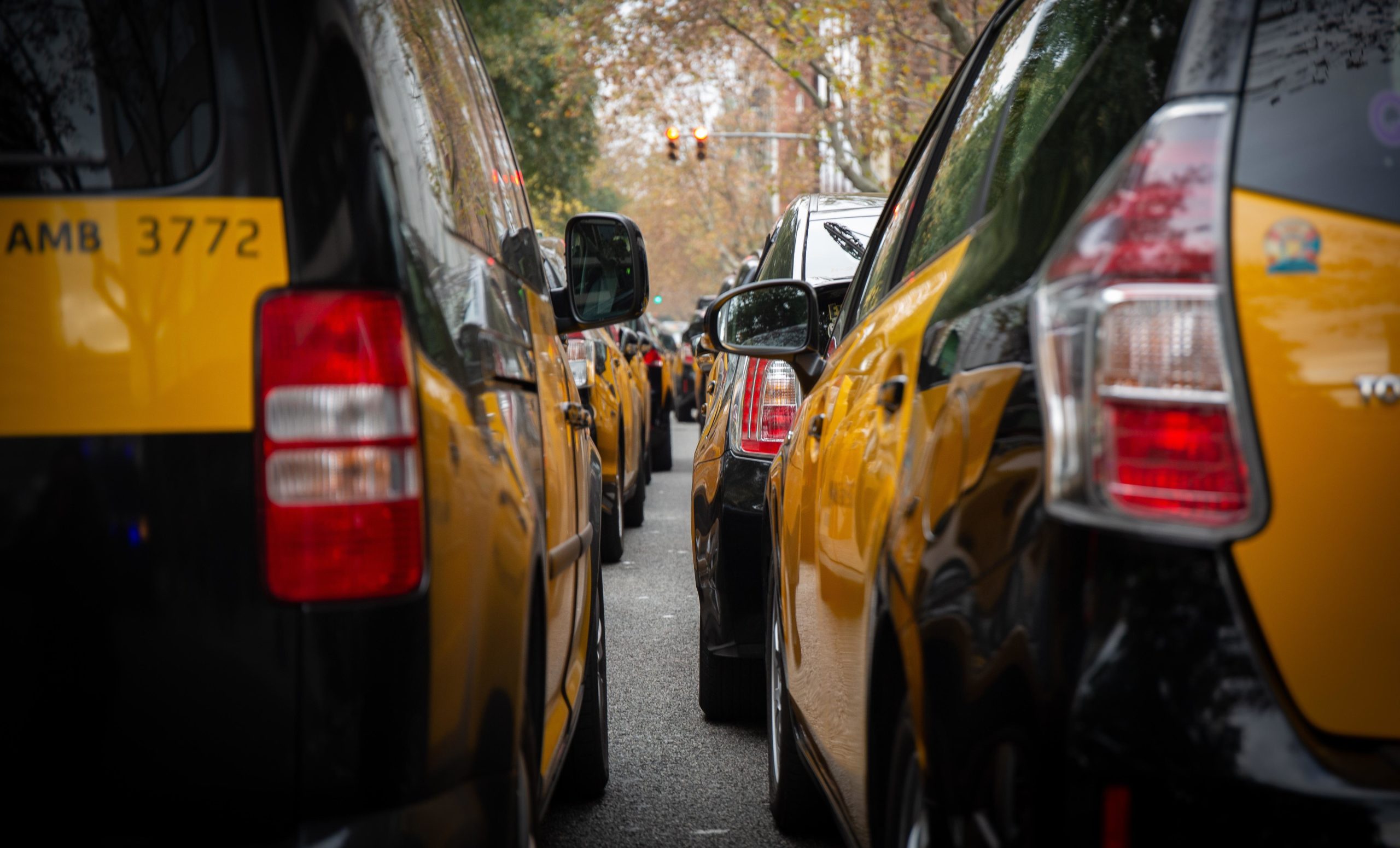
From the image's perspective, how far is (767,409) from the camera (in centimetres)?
495

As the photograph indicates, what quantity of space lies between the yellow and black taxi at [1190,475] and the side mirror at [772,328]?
6.39ft

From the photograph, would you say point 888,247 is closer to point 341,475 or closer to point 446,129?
point 446,129

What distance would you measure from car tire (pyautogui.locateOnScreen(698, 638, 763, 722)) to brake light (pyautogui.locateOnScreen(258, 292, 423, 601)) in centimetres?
327

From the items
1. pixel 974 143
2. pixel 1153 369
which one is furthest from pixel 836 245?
pixel 1153 369

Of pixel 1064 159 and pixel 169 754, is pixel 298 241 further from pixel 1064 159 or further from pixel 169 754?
pixel 1064 159

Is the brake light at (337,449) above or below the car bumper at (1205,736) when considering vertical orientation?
above

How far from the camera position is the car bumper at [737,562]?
476 centimetres

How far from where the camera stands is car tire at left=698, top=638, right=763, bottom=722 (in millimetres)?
5102

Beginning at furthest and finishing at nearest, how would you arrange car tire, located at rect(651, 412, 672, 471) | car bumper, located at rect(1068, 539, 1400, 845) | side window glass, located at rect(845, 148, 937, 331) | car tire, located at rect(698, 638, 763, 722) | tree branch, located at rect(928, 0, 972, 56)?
1. tree branch, located at rect(928, 0, 972, 56)
2. car tire, located at rect(651, 412, 672, 471)
3. car tire, located at rect(698, 638, 763, 722)
4. side window glass, located at rect(845, 148, 937, 331)
5. car bumper, located at rect(1068, 539, 1400, 845)

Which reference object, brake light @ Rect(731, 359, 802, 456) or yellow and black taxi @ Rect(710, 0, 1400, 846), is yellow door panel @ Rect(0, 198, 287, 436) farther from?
brake light @ Rect(731, 359, 802, 456)

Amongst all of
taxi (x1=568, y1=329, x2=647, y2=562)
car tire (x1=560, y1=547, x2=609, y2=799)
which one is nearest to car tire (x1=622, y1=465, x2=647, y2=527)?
taxi (x1=568, y1=329, x2=647, y2=562)

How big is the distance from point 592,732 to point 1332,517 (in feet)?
9.57

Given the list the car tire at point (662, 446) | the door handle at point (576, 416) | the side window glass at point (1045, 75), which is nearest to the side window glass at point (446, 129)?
the door handle at point (576, 416)

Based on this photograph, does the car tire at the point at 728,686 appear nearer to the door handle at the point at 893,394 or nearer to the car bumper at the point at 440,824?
the door handle at the point at 893,394
